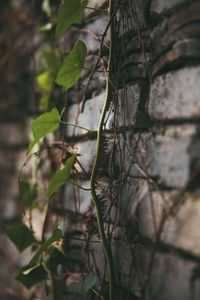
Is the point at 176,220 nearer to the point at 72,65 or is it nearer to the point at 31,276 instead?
the point at 72,65

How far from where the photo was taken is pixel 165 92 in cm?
67

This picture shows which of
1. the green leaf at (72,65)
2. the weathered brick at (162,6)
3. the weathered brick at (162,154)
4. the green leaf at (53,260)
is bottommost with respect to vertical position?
the green leaf at (53,260)

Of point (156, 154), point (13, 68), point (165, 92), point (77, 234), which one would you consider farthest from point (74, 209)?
point (13, 68)

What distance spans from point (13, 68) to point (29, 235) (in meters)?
1.00

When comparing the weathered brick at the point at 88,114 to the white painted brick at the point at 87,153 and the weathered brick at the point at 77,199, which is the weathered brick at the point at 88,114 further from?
the weathered brick at the point at 77,199

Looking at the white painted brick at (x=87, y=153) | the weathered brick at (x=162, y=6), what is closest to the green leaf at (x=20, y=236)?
the white painted brick at (x=87, y=153)

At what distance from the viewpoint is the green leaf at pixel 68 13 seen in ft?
2.40

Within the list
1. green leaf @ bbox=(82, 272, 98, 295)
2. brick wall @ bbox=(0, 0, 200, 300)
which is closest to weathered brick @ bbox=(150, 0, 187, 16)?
brick wall @ bbox=(0, 0, 200, 300)

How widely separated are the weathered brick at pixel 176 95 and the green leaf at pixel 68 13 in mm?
297

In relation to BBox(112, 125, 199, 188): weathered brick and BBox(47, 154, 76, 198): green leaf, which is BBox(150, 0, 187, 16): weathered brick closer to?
BBox(112, 125, 199, 188): weathered brick

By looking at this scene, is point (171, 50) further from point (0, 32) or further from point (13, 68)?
point (0, 32)

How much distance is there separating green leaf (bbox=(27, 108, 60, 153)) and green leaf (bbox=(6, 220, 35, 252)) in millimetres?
399

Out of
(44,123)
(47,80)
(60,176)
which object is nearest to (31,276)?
(60,176)

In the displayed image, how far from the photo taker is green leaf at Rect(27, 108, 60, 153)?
0.78 meters
